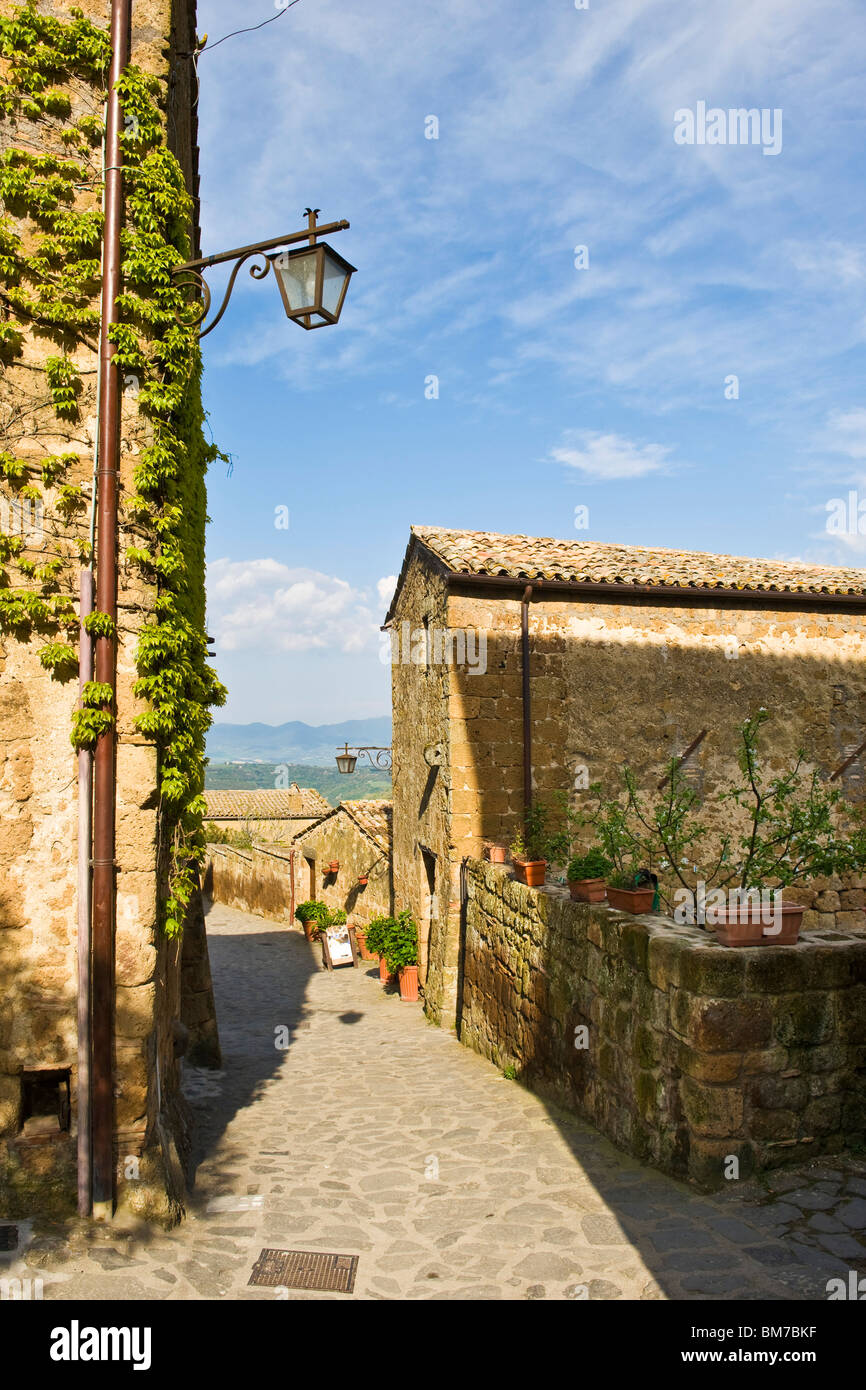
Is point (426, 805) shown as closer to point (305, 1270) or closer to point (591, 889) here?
point (591, 889)

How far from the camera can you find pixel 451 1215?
17.0 feet

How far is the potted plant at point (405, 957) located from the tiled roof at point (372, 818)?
3.48m

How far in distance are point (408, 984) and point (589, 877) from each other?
7.29 meters

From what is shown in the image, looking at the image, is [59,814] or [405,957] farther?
[405,957]

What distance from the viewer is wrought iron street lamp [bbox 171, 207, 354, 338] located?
15.9 feet

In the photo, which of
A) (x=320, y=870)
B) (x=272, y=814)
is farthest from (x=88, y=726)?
(x=272, y=814)

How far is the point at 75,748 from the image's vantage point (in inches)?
190

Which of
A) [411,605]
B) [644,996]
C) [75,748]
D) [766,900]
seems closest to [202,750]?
[75,748]

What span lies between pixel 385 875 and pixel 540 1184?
11.8 meters

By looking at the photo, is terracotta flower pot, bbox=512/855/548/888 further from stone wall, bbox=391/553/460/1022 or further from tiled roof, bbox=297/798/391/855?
tiled roof, bbox=297/798/391/855

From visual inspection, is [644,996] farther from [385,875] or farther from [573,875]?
[385,875]

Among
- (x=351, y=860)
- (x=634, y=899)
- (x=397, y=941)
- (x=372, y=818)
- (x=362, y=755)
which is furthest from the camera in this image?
(x=362, y=755)

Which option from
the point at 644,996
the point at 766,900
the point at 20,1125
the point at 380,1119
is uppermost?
the point at 766,900

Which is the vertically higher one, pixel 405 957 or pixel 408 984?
pixel 405 957
